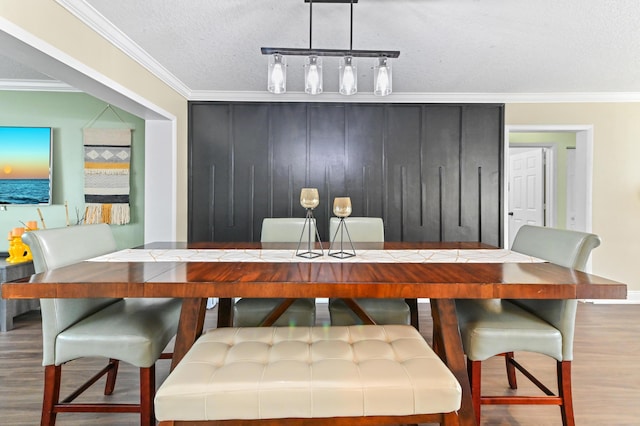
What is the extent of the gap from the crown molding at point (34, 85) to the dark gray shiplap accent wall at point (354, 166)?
54.1 inches

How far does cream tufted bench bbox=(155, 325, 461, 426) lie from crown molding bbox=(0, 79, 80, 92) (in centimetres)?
364

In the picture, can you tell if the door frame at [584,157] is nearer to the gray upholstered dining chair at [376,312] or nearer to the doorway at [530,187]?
the doorway at [530,187]

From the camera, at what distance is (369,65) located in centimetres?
297

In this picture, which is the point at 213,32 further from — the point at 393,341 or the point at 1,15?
the point at 393,341

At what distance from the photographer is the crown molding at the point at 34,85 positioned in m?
3.44

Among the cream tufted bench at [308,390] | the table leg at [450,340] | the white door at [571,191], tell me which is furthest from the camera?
the white door at [571,191]

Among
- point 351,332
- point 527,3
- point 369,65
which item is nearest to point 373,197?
point 369,65

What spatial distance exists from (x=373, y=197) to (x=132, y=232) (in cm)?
267

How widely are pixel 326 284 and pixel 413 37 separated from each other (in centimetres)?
200

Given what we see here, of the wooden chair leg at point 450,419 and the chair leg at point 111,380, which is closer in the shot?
the wooden chair leg at point 450,419

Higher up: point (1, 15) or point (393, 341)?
point (1, 15)

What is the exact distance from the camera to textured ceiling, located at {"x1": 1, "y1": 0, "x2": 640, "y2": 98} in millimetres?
2041

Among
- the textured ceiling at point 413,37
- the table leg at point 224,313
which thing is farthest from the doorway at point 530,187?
the table leg at point 224,313

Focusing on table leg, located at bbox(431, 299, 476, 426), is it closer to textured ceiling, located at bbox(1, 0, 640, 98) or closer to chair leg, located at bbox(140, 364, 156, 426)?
chair leg, located at bbox(140, 364, 156, 426)
